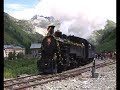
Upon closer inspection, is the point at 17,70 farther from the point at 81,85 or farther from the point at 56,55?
the point at 81,85

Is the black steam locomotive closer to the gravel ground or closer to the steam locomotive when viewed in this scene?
the steam locomotive

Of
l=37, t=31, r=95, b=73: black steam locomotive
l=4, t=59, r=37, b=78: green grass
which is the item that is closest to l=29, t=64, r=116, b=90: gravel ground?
l=37, t=31, r=95, b=73: black steam locomotive

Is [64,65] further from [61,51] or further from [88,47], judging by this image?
[88,47]

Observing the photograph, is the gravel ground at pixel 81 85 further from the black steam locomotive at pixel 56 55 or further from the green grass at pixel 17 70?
the green grass at pixel 17 70

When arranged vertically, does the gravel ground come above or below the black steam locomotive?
below

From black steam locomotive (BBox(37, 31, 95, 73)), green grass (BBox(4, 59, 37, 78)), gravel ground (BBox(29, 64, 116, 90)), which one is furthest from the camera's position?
green grass (BBox(4, 59, 37, 78))

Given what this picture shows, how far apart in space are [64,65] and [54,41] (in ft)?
6.98

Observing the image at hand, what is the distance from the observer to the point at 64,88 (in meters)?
12.4

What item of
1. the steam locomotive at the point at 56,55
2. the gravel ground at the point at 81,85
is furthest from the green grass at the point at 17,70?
the gravel ground at the point at 81,85

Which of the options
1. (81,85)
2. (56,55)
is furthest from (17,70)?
(81,85)

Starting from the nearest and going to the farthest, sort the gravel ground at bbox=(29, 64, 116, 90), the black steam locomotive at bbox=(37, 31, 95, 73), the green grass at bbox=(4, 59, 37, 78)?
the gravel ground at bbox=(29, 64, 116, 90) → the black steam locomotive at bbox=(37, 31, 95, 73) → the green grass at bbox=(4, 59, 37, 78)

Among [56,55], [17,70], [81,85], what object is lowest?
[17,70]

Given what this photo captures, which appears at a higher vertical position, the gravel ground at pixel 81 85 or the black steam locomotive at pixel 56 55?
the black steam locomotive at pixel 56 55

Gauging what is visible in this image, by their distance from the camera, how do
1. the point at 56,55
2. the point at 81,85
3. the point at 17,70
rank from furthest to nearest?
the point at 17,70, the point at 56,55, the point at 81,85
